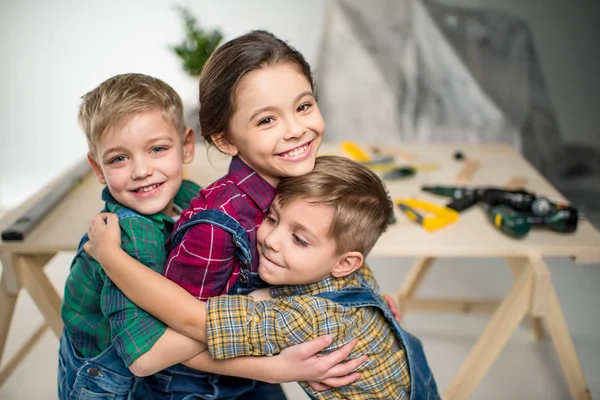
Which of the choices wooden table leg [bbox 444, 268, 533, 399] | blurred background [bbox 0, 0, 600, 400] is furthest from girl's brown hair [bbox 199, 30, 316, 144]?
blurred background [bbox 0, 0, 600, 400]

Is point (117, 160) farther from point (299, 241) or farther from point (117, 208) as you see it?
point (299, 241)

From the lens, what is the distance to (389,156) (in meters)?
2.39

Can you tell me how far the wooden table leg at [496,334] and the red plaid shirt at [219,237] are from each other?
871 millimetres

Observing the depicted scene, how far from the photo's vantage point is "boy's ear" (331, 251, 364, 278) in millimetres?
1208

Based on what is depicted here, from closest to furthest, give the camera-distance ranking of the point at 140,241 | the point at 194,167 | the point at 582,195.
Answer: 1. the point at 140,241
2. the point at 194,167
3. the point at 582,195

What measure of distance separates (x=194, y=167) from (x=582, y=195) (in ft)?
7.80

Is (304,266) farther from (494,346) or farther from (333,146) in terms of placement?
(333,146)

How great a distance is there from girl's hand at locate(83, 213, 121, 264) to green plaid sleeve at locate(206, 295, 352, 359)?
0.20m

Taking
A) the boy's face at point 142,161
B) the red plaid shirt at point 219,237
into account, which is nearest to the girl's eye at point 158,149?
the boy's face at point 142,161

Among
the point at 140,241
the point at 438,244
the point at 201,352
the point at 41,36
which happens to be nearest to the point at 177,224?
the point at 140,241

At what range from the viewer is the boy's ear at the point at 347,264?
3.96 ft

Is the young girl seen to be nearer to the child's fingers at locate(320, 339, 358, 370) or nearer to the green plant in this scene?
the child's fingers at locate(320, 339, 358, 370)

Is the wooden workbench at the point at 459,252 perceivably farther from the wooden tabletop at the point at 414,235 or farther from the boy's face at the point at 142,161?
the boy's face at the point at 142,161

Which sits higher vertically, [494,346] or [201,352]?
[201,352]
